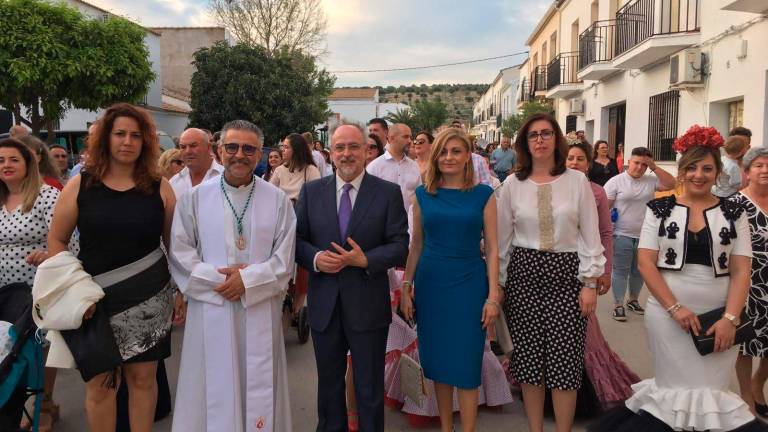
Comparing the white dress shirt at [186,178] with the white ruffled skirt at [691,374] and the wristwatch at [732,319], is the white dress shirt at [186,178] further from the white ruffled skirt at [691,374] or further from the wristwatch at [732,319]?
the wristwatch at [732,319]

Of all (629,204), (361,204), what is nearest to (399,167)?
(361,204)

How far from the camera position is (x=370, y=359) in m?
3.23

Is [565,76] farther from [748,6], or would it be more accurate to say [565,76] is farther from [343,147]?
A: [343,147]

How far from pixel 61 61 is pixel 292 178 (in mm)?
11121

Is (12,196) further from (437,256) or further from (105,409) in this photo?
(437,256)

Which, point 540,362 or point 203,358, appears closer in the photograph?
point 203,358

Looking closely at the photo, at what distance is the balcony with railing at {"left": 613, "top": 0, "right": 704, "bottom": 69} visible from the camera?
443 inches

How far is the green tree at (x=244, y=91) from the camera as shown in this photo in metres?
22.9

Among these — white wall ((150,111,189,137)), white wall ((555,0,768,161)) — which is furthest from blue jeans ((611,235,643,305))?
white wall ((150,111,189,137))

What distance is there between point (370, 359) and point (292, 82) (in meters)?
21.6

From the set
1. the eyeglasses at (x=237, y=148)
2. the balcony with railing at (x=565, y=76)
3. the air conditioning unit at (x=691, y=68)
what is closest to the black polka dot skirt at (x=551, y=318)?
the eyeglasses at (x=237, y=148)

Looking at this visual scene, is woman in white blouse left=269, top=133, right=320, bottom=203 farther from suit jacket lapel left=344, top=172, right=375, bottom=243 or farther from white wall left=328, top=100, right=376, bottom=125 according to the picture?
white wall left=328, top=100, right=376, bottom=125

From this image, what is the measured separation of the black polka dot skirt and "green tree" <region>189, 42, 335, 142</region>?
20.8 meters

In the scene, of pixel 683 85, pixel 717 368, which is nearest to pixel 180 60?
pixel 683 85
